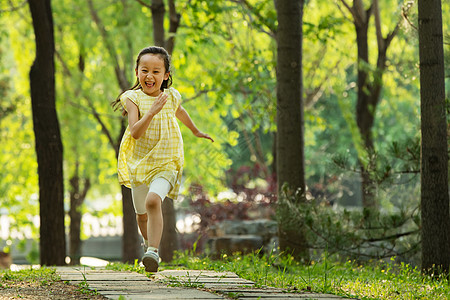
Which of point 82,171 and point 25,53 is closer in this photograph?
point 25,53

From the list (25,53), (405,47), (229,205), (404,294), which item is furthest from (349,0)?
(404,294)

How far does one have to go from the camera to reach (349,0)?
17.6m

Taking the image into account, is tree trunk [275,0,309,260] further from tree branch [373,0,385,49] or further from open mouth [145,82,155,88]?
tree branch [373,0,385,49]

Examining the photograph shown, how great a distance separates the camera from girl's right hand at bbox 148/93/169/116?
5422mm

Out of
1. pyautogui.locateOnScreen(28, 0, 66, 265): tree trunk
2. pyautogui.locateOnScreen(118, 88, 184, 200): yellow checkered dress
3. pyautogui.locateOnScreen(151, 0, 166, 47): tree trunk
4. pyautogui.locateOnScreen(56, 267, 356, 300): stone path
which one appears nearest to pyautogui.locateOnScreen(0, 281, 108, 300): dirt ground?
pyautogui.locateOnScreen(56, 267, 356, 300): stone path

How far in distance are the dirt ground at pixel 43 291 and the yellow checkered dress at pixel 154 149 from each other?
1150 millimetres

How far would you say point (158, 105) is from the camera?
5.45m

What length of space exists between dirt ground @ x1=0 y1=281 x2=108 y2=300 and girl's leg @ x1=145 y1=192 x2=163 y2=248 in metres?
0.77

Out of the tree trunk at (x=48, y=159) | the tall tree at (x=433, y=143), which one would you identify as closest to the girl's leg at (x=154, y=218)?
the tall tree at (x=433, y=143)

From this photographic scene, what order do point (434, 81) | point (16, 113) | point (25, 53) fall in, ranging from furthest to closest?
1. point (16, 113)
2. point (25, 53)
3. point (434, 81)

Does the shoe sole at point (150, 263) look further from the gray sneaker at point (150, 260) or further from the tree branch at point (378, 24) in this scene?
the tree branch at point (378, 24)

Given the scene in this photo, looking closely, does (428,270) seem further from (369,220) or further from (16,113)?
(16,113)

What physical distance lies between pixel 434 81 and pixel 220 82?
5.42 meters

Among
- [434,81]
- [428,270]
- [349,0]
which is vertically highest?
[349,0]
